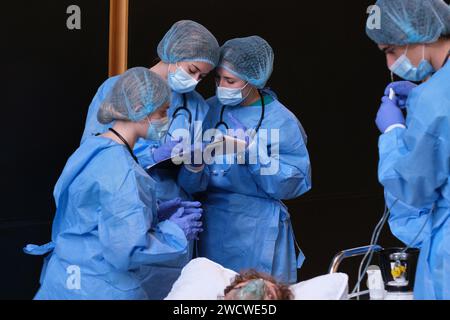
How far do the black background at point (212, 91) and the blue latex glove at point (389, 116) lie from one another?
1.62 metres

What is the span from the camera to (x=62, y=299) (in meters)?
2.42

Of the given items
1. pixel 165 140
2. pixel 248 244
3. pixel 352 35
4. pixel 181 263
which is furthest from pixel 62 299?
pixel 352 35

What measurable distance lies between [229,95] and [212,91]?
1.01 m

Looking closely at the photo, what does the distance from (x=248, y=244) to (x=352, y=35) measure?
6.34 ft

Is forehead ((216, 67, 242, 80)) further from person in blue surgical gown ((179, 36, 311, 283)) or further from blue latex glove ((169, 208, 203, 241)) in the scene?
blue latex glove ((169, 208, 203, 241))

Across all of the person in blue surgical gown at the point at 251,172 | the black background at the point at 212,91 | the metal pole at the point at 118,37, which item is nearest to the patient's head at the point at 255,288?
the person in blue surgical gown at the point at 251,172

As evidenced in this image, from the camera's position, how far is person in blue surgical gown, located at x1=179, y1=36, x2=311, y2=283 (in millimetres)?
3115

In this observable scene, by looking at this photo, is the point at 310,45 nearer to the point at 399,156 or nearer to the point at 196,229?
the point at 196,229

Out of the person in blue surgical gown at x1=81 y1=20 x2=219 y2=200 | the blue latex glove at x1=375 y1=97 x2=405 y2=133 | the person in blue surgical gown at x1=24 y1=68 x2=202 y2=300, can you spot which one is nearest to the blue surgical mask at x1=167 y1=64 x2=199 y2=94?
the person in blue surgical gown at x1=81 y1=20 x2=219 y2=200

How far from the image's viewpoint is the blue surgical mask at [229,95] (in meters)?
3.12

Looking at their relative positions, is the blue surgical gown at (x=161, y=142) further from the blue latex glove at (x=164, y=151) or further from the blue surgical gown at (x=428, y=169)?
the blue surgical gown at (x=428, y=169)

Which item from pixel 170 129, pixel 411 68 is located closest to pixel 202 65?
pixel 170 129

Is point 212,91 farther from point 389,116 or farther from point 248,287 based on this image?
point 248,287

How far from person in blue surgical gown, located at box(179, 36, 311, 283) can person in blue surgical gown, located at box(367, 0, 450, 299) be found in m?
0.72
